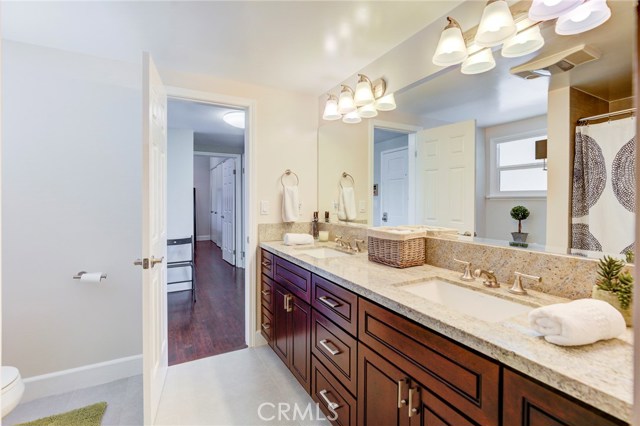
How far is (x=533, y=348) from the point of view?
0.79m

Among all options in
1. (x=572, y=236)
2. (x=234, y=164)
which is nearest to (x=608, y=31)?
(x=572, y=236)

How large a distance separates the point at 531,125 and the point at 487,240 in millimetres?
548

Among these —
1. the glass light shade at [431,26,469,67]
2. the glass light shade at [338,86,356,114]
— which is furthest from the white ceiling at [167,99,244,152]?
the glass light shade at [431,26,469,67]

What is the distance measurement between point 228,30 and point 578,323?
2.06 meters

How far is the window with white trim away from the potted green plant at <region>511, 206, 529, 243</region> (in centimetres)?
6

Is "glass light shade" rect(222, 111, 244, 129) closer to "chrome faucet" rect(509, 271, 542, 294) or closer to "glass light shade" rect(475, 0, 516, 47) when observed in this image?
"glass light shade" rect(475, 0, 516, 47)

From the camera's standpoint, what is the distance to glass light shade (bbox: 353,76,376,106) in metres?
2.18

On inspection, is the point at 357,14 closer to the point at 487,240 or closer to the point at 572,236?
the point at 487,240

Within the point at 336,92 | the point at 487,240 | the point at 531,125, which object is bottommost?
the point at 487,240

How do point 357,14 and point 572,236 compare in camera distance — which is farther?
point 357,14

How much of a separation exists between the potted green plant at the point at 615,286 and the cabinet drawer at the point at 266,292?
189cm

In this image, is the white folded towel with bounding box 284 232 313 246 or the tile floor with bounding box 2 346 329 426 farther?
the white folded towel with bounding box 284 232 313 246

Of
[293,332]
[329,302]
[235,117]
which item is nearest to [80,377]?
[293,332]

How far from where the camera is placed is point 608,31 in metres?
1.10
